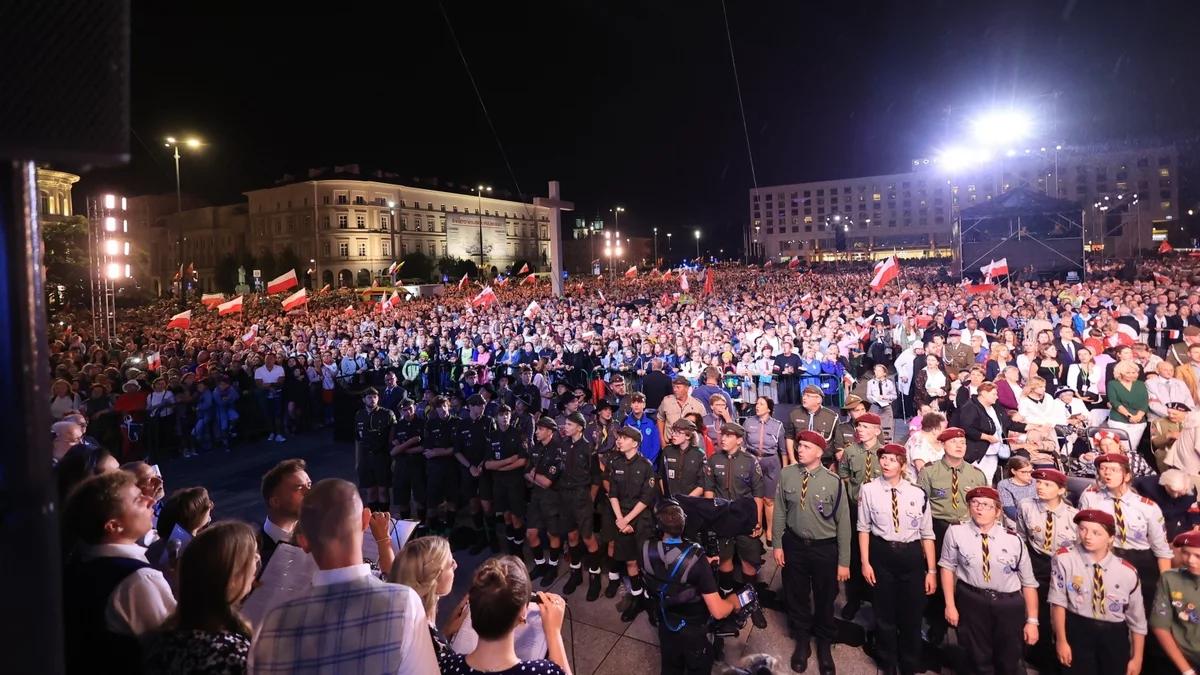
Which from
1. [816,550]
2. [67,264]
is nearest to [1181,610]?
[816,550]

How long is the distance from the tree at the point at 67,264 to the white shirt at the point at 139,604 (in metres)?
39.2

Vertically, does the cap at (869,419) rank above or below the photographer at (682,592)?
above

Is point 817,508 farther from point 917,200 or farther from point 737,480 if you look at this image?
point 917,200

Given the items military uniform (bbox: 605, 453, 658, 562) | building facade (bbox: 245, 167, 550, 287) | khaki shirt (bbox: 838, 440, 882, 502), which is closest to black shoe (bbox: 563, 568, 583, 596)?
military uniform (bbox: 605, 453, 658, 562)

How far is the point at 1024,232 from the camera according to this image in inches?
1334

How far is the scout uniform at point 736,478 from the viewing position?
20.8ft

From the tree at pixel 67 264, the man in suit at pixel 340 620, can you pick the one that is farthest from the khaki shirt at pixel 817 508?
the tree at pixel 67 264

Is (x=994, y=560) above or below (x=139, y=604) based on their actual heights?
below

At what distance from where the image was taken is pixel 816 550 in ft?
17.7

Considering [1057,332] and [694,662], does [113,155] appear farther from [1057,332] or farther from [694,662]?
[1057,332]

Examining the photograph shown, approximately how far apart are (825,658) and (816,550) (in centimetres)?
84

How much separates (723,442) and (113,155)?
5829 mm

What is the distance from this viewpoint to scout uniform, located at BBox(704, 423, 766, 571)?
634cm

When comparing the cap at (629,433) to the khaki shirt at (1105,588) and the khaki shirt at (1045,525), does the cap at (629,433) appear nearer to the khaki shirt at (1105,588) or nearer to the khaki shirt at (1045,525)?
the khaki shirt at (1045,525)
